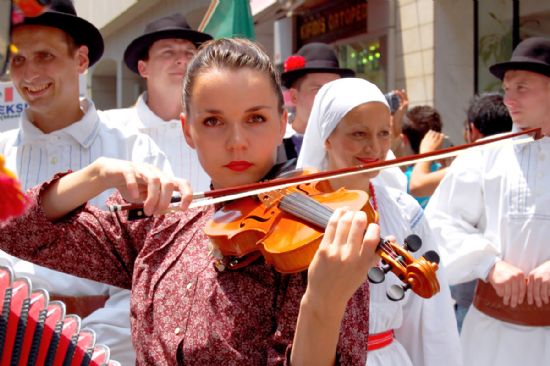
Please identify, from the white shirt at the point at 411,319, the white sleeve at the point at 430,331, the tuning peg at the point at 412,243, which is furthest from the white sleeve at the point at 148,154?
the tuning peg at the point at 412,243

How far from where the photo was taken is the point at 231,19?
4414mm

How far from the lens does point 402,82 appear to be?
26.0 ft

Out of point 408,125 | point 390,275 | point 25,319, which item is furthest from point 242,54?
point 408,125

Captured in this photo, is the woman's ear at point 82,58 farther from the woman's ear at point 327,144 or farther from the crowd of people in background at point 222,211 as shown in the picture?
the woman's ear at point 327,144

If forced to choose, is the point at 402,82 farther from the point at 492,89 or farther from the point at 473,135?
the point at 473,135

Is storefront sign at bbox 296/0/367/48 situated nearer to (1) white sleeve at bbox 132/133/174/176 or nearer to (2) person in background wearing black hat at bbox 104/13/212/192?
(2) person in background wearing black hat at bbox 104/13/212/192

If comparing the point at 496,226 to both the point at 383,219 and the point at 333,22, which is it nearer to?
the point at 383,219

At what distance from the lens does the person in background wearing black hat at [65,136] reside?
2.33 m

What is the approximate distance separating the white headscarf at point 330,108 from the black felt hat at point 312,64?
176 cm

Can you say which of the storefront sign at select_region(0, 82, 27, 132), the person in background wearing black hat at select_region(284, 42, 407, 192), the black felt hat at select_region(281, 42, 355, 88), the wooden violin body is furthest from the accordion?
the storefront sign at select_region(0, 82, 27, 132)

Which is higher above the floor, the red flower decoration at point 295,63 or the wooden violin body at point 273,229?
the red flower decoration at point 295,63

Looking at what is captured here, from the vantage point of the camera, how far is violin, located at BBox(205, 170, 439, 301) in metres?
1.38

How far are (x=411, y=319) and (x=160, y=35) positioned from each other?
6.38 feet

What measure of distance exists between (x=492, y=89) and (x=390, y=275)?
5.55 meters
